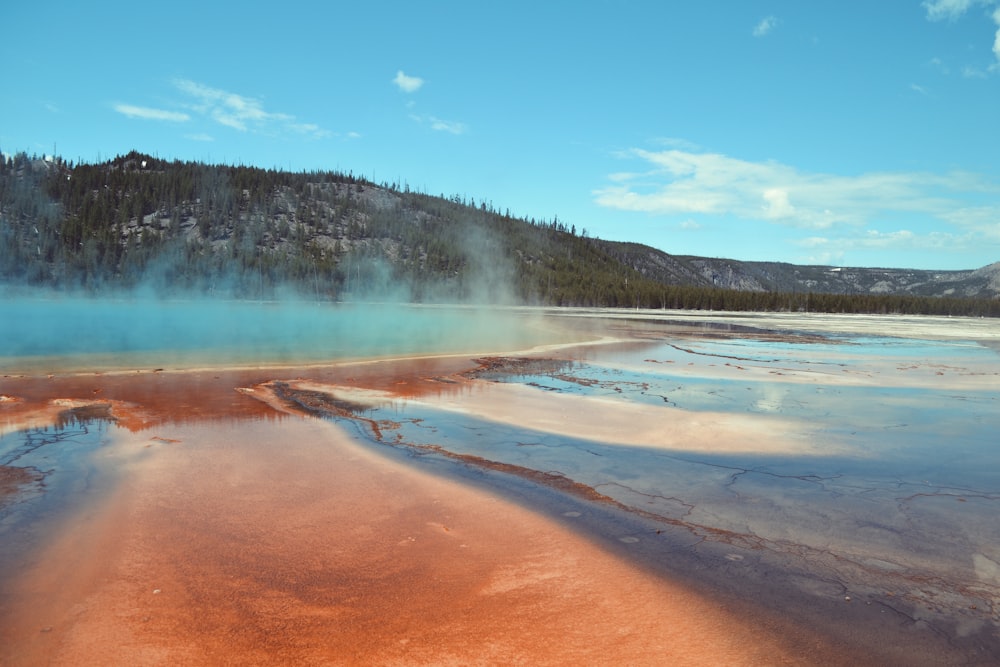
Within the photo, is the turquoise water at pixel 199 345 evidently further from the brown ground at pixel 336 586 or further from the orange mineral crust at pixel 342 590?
the orange mineral crust at pixel 342 590

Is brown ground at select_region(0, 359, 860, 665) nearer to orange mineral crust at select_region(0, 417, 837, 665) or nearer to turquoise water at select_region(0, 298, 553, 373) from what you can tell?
orange mineral crust at select_region(0, 417, 837, 665)

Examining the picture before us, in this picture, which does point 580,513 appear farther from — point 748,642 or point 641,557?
point 748,642

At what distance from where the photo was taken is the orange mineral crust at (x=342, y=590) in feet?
→ 15.0

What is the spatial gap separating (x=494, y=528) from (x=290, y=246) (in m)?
147

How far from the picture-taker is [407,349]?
28750 mm

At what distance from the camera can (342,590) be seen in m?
5.50

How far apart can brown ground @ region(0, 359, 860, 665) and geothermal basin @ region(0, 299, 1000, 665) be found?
0.09 ft

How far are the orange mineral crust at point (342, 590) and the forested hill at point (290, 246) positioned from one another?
374 ft

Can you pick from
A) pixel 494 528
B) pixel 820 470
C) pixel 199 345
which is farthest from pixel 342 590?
pixel 199 345

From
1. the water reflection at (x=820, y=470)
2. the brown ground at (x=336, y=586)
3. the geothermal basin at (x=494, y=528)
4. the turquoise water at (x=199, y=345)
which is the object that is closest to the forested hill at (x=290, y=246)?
the turquoise water at (x=199, y=345)

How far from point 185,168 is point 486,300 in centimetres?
10146

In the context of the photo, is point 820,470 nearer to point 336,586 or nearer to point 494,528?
point 494,528

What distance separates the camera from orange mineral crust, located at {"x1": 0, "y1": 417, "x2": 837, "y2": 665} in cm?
457

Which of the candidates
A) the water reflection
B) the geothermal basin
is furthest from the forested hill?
the geothermal basin
